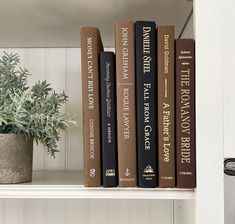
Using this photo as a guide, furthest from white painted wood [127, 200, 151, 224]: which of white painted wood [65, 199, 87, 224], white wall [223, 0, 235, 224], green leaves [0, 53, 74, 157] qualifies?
white wall [223, 0, 235, 224]

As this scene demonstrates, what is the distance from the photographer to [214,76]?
647 mm

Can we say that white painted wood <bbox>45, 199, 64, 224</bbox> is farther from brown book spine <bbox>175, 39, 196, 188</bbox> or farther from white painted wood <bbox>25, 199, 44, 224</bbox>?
brown book spine <bbox>175, 39, 196, 188</bbox>

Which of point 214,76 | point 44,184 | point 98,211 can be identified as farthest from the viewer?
point 98,211

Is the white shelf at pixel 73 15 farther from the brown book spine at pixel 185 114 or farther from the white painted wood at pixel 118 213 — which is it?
the white painted wood at pixel 118 213

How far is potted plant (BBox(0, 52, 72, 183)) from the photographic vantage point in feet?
2.47

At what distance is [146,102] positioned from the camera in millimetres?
699

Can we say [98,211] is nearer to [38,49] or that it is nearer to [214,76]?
[38,49]

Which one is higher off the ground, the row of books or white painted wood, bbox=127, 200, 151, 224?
the row of books

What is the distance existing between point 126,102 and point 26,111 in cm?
20

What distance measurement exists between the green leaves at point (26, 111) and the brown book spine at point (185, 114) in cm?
23

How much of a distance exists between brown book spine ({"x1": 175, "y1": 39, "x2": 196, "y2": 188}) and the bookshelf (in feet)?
0.11

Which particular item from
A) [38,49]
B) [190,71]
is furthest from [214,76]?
[38,49]

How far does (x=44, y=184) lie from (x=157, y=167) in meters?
0.22

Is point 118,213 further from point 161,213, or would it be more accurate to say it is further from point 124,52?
point 124,52
